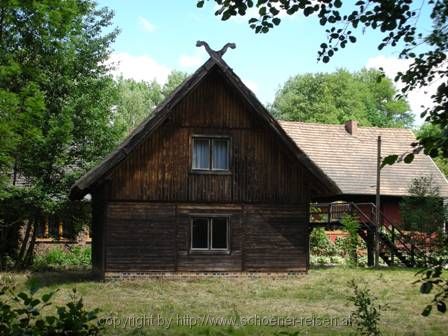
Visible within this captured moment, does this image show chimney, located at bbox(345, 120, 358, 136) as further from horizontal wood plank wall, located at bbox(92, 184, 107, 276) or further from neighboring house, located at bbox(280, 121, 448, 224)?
horizontal wood plank wall, located at bbox(92, 184, 107, 276)

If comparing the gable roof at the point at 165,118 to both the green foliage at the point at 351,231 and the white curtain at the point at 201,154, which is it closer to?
the white curtain at the point at 201,154

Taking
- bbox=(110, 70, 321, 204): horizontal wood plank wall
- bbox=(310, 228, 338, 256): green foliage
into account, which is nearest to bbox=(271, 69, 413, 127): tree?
bbox=(310, 228, 338, 256): green foliage

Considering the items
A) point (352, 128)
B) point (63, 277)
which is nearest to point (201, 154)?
point (63, 277)

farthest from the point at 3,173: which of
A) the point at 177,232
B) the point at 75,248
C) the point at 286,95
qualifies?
the point at 286,95

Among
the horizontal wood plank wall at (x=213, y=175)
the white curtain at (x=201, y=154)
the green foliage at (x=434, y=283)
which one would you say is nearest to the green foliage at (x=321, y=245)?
the horizontal wood plank wall at (x=213, y=175)

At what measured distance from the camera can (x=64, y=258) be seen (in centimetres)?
2745

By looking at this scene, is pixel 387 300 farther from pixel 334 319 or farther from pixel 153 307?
pixel 153 307

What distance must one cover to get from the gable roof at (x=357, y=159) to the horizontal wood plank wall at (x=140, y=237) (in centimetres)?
1443

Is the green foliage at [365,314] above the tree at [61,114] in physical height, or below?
below

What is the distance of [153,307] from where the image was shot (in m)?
13.9

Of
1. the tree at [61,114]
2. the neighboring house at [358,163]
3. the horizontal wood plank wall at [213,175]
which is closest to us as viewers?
the horizontal wood plank wall at [213,175]

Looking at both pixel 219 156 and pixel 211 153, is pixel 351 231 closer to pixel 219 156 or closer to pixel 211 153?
pixel 219 156

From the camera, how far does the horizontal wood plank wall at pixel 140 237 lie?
63.6 ft

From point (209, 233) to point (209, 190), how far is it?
138 centimetres
